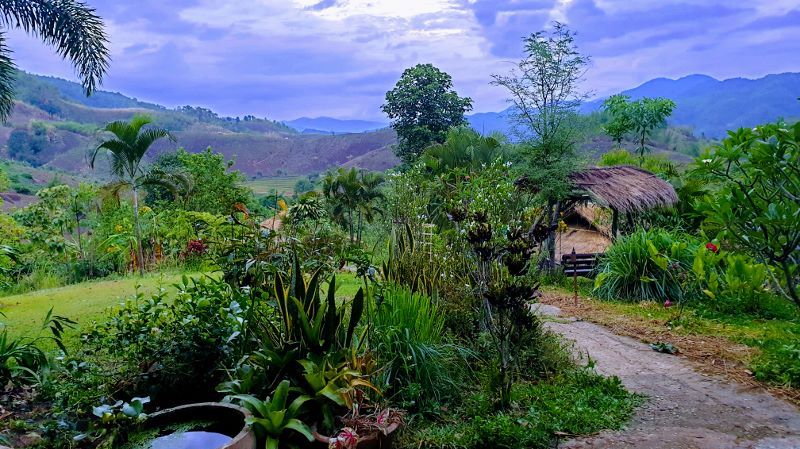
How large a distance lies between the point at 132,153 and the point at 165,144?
3541cm

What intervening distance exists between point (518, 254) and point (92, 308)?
4830 mm

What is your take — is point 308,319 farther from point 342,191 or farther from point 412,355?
point 342,191

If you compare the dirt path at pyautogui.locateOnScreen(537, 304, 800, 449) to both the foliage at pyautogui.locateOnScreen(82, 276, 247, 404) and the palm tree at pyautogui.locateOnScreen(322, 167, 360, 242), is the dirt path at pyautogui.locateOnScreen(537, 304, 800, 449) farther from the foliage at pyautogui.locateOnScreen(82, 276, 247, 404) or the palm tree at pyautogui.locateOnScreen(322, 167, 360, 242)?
the palm tree at pyautogui.locateOnScreen(322, 167, 360, 242)

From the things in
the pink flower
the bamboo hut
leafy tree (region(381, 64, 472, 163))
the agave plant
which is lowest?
the pink flower

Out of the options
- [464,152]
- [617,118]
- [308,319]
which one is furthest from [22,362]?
[617,118]

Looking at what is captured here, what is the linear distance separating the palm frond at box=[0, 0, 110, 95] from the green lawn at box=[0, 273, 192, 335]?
2614 mm

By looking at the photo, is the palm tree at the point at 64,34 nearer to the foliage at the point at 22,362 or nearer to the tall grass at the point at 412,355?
the foliage at the point at 22,362

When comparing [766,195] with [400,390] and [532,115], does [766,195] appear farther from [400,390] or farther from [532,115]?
[532,115]

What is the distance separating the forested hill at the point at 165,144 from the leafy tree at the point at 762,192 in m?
37.2

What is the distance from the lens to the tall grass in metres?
3.22

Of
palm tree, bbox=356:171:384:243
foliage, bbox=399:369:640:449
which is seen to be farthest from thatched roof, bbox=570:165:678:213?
palm tree, bbox=356:171:384:243

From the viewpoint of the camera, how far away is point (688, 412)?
3359mm

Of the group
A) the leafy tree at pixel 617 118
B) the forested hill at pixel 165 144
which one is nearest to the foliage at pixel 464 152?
the leafy tree at pixel 617 118

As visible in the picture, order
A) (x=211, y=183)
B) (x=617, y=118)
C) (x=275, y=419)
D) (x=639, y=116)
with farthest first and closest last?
(x=617, y=118), (x=639, y=116), (x=211, y=183), (x=275, y=419)
